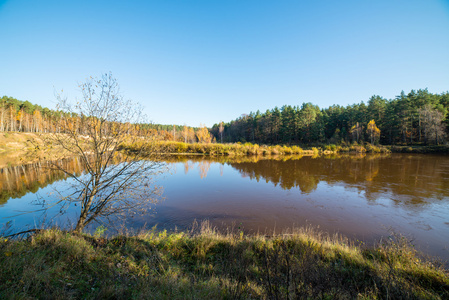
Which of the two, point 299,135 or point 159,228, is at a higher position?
point 299,135

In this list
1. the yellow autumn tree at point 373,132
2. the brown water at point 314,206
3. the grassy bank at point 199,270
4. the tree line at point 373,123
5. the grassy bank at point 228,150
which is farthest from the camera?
the yellow autumn tree at point 373,132

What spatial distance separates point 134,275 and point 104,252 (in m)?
1.32

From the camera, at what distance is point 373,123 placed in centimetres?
4912

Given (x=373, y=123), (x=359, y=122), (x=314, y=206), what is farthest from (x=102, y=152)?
(x=359, y=122)

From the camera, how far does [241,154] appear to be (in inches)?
1563

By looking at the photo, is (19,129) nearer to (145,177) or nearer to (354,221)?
(145,177)

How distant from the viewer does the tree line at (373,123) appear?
42875mm

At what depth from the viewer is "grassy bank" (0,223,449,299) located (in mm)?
2738

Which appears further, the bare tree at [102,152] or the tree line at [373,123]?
the tree line at [373,123]

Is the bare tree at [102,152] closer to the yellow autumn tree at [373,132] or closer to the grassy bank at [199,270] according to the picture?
the grassy bank at [199,270]

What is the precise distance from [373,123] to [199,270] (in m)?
60.8

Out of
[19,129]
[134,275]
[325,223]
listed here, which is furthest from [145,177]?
[19,129]

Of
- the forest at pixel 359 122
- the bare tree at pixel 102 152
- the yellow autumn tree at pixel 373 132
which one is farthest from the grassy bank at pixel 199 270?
the yellow autumn tree at pixel 373 132

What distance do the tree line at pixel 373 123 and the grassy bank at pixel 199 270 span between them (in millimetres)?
54732
